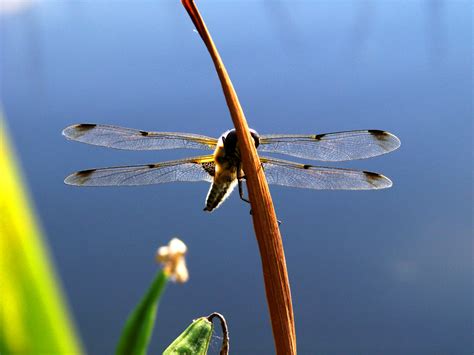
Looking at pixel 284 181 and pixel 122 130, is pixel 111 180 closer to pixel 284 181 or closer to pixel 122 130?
pixel 122 130

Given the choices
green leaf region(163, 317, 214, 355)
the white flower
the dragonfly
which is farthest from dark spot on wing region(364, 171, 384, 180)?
the white flower

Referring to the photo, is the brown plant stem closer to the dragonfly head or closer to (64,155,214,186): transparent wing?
the dragonfly head

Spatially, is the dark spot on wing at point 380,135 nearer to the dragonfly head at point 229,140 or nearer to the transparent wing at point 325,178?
the transparent wing at point 325,178

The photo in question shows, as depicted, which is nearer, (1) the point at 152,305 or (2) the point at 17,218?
(2) the point at 17,218

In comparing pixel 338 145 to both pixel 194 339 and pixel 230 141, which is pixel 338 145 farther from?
pixel 194 339

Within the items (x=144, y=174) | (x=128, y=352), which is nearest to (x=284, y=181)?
(x=144, y=174)

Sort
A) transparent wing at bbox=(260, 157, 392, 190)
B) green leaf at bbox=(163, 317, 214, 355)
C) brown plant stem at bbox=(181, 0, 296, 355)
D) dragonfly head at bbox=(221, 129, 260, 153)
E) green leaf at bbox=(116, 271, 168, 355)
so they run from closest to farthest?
green leaf at bbox=(116, 271, 168, 355)
brown plant stem at bbox=(181, 0, 296, 355)
green leaf at bbox=(163, 317, 214, 355)
dragonfly head at bbox=(221, 129, 260, 153)
transparent wing at bbox=(260, 157, 392, 190)
